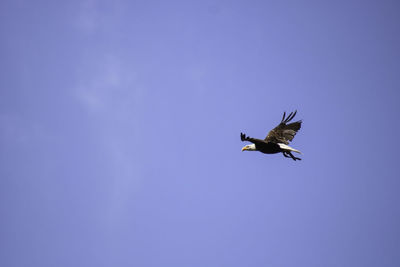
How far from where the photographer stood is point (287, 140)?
19.6 m

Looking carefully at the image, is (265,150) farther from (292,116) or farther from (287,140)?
(292,116)

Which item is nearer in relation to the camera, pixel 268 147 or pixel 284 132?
pixel 268 147

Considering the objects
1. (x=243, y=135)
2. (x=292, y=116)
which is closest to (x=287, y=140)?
(x=292, y=116)

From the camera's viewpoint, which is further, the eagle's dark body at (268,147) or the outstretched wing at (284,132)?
the outstretched wing at (284,132)

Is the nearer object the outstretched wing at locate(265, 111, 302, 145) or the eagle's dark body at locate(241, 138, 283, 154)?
the eagle's dark body at locate(241, 138, 283, 154)

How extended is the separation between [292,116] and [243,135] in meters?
7.16

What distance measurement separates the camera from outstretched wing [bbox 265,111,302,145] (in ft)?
63.6

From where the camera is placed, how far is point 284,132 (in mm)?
20062

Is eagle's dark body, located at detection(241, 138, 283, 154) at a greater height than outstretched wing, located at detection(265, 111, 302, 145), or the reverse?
outstretched wing, located at detection(265, 111, 302, 145)

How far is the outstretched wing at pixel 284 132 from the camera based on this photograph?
63.6 feet

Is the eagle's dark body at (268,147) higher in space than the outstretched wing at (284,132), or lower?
lower

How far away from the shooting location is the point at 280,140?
63.4 ft

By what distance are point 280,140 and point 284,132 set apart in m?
0.99

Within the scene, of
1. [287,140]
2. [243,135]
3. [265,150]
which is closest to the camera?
[243,135]
